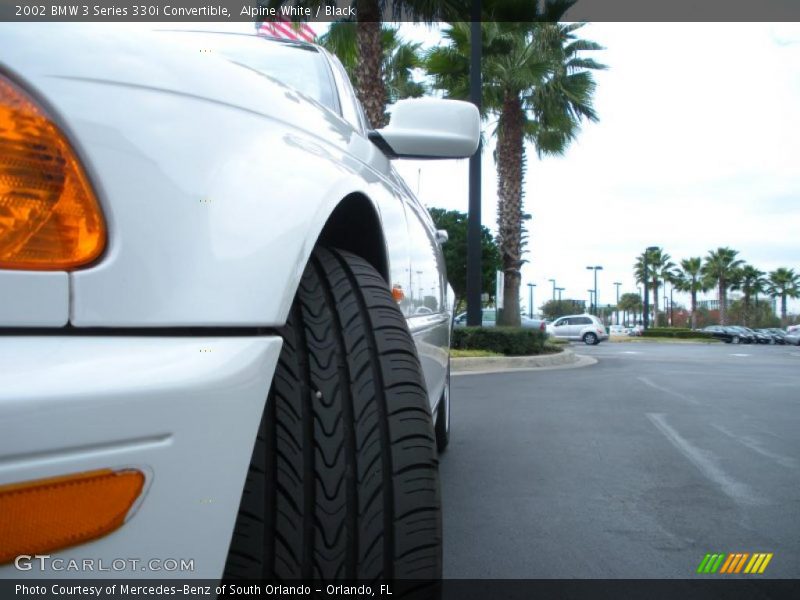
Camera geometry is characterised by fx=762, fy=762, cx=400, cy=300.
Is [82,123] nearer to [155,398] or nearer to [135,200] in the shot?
[135,200]

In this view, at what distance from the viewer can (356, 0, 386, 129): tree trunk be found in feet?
40.8

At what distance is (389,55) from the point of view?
16.6 m

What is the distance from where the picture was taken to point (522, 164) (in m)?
18.6

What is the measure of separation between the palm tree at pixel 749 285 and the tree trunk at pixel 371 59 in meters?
68.1

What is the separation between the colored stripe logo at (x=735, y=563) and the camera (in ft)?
7.59

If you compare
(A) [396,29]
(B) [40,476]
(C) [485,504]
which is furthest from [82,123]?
(A) [396,29]

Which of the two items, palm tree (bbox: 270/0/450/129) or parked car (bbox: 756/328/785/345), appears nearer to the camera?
palm tree (bbox: 270/0/450/129)

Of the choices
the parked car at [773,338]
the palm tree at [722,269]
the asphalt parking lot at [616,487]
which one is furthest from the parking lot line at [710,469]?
the palm tree at [722,269]

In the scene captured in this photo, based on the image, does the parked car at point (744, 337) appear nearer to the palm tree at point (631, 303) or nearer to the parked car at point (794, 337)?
the parked car at point (794, 337)

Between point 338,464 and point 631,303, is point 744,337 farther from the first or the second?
point 631,303

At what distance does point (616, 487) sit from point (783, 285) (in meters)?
88.1

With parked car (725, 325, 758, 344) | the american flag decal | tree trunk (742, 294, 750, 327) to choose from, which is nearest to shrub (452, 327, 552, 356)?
the american flag decal

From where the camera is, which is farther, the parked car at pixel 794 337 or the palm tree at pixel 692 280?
the palm tree at pixel 692 280

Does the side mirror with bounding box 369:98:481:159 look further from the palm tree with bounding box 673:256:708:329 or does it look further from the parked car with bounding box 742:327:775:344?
the palm tree with bounding box 673:256:708:329
